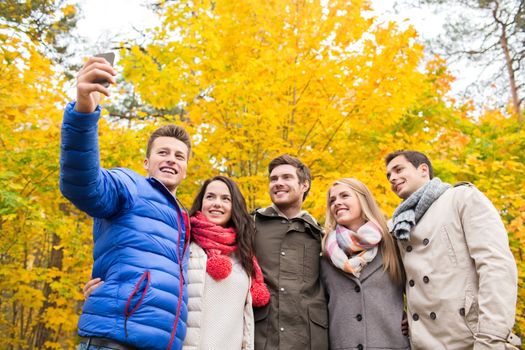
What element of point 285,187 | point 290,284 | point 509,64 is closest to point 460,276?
point 290,284

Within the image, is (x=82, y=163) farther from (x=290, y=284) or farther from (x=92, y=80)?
(x=290, y=284)

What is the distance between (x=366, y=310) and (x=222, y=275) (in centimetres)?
104

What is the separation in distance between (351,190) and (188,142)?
4.34 ft

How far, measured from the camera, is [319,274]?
319cm

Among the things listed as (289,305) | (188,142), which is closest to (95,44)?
(188,142)

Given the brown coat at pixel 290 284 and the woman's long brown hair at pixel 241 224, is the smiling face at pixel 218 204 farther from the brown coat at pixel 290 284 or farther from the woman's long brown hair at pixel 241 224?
the brown coat at pixel 290 284

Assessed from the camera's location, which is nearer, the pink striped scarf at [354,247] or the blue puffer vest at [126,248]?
the blue puffer vest at [126,248]

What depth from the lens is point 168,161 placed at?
2660 mm

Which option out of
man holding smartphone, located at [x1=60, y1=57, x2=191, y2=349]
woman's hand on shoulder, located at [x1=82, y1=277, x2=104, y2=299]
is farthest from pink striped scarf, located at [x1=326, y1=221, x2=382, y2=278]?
woman's hand on shoulder, located at [x1=82, y1=277, x2=104, y2=299]

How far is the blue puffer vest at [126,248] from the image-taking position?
1.75 m

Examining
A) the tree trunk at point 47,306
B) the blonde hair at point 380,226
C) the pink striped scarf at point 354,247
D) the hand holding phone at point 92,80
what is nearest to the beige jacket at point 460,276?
the blonde hair at point 380,226

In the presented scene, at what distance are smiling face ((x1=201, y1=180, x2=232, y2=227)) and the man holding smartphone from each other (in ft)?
1.65

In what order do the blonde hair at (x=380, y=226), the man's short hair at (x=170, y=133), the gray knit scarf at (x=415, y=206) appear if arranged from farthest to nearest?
the blonde hair at (x=380, y=226) < the gray knit scarf at (x=415, y=206) < the man's short hair at (x=170, y=133)

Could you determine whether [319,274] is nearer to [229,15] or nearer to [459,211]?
[459,211]
